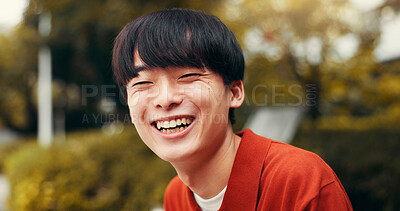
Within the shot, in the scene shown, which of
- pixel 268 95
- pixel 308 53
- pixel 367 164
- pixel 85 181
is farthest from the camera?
pixel 268 95

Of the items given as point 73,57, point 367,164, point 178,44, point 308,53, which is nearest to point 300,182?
point 178,44

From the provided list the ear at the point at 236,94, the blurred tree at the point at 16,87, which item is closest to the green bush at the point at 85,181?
the ear at the point at 236,94

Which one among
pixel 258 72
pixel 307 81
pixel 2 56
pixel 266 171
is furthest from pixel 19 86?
pixel 266 171

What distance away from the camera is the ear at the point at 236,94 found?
5.20ft

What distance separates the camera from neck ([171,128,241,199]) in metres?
1.51

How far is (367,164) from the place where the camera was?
12.7 feet

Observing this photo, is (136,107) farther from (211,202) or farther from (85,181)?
(85,181)

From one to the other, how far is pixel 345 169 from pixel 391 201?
70 cm

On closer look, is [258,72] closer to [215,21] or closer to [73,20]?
[73,20]

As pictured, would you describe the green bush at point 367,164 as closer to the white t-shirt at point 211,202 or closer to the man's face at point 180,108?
the white t-shirt at point 211,202

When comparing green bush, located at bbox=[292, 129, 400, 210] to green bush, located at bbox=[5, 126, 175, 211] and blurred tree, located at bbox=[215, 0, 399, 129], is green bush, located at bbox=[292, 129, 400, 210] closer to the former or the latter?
blurred tree, located at bbox=[215, 0, 399, 129]

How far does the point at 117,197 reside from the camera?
5.12m

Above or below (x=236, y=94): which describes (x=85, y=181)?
below

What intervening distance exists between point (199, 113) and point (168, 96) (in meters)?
0.16
